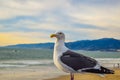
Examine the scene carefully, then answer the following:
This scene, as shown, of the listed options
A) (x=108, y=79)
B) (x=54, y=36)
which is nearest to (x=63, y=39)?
(x=54, y=36)

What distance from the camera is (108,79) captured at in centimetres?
1928

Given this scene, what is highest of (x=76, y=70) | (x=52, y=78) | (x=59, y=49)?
(x=59, y=49)

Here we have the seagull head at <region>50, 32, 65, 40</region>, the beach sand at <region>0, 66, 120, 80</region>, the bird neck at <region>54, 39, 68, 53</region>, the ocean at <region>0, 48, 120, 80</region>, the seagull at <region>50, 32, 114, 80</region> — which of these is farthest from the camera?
the ocean at <region>0, 48, 120, 80</region>

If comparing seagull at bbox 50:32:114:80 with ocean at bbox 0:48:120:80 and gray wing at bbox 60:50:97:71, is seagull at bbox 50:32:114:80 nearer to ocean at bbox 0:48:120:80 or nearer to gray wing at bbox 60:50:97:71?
gray wing at bbox 60:50:97:71

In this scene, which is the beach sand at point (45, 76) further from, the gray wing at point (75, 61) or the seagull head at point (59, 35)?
the seagull head at point (59, 35)

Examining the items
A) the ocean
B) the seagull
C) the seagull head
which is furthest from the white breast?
the ocean

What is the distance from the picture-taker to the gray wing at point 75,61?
8.98 meters

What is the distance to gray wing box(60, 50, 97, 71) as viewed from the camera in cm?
898

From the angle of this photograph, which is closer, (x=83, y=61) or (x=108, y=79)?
(x=83, y=61)

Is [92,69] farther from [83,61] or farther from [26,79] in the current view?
[26,79]

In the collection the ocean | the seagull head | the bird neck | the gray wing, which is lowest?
the ocean

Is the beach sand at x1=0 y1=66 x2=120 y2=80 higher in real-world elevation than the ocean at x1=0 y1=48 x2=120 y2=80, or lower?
higher

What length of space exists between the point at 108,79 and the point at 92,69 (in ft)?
35.2

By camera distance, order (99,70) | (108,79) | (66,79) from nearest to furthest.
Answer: (99,70) < (108,79) < (66,79)
